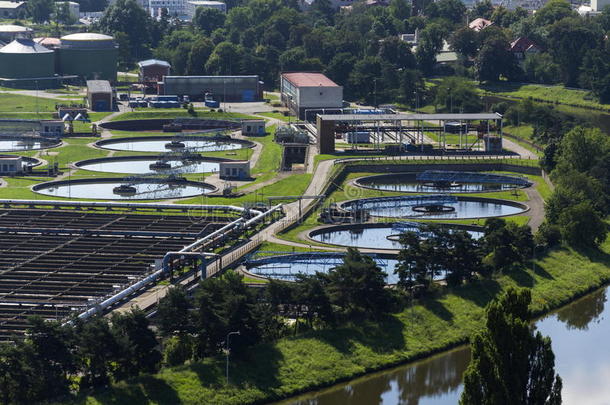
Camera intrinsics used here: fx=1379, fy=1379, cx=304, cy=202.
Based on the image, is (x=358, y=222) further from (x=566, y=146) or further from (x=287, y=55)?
(x=287, y=55)

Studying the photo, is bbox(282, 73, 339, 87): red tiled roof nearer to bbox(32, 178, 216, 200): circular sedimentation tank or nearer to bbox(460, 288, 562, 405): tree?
bbox(32, 178, 216, 200): circular sedimentation tank

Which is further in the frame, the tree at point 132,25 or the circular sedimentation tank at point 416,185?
the tree at point 132,25

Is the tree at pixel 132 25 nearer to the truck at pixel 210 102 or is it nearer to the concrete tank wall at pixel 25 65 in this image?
the concrete tank wall at pixel 25 65

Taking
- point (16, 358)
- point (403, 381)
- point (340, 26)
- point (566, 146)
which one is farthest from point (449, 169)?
point (340, 26)

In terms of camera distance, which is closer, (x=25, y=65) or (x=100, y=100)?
(x=100, y=100)

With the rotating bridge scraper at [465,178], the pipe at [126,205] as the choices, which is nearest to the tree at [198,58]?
the rotating bridge scraper at [465,178]

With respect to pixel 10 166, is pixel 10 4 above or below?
above

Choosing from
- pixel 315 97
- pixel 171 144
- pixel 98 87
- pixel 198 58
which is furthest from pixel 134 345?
pixel 198 58

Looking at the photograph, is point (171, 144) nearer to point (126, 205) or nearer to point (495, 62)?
point (126, 205)
